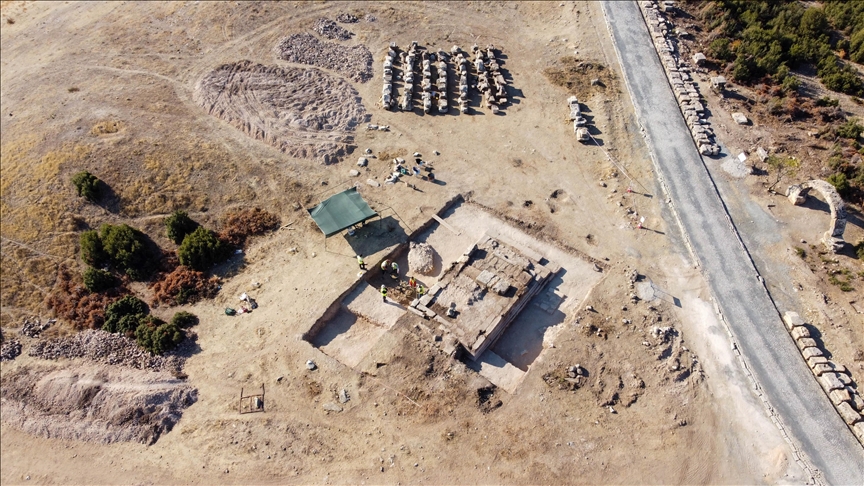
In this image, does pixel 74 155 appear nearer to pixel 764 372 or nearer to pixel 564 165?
pixel 564 165

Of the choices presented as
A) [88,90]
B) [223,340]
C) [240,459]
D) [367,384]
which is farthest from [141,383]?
[88,90]

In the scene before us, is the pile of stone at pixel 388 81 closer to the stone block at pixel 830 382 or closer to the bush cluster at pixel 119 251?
the bush cluster at pixel 119 251

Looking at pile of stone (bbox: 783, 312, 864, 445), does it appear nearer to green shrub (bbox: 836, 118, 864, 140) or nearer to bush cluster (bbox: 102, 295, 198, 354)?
green shrub (bbox: 836, 118, 864, 140)

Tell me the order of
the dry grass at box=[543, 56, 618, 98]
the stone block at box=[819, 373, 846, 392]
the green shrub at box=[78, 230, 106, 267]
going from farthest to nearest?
the dry grass at box=[543, 56, 618, 98], the green shrub at box=[78, 230, 106, 267], the stone block at box=[819, 373, 846, 392]

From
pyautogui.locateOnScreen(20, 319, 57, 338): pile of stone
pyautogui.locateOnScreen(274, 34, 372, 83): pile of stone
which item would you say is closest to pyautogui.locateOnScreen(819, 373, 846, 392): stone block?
pyautogui.locateOnScreen(274, 34, 372, 83): pile of stone

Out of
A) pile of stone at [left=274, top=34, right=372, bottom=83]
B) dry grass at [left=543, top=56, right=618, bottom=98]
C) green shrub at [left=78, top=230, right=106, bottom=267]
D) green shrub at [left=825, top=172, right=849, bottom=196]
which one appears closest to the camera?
green shrub at [left=78, top=230, right=106, bottom=267]

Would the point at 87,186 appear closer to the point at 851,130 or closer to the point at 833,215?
the point at 833,215

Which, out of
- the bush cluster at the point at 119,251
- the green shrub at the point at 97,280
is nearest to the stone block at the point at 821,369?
the bush cluster at the point at 119,251

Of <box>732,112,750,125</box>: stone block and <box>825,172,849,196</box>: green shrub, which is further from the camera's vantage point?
<box>732,112,750,125</box>: stone block
